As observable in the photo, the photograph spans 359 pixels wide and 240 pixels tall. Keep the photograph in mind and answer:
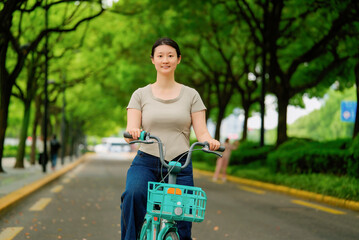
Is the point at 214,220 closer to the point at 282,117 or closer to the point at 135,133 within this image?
the point at 135,133

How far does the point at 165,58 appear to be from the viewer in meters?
3.76

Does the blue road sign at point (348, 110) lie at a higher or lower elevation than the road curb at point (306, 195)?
higher

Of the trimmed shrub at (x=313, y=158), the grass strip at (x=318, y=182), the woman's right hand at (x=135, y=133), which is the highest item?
the woman's right hand at (x=135, y=133)

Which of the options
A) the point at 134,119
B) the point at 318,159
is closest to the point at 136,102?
the point at 134,119

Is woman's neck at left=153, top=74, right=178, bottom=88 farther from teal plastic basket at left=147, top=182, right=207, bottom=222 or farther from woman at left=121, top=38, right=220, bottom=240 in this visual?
teal plastic basket at left=147, top=182, right=207, bottom=222

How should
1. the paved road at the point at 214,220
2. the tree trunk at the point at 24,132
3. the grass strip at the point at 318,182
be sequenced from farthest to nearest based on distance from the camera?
1. the tree trunk at the point at 24,132
2. the grass strip at the point at 318,182
3. the paved road at the point at 214,220

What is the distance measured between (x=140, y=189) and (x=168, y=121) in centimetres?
52

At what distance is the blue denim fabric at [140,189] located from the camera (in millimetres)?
3648

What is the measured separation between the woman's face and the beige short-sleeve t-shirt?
205 millimetres

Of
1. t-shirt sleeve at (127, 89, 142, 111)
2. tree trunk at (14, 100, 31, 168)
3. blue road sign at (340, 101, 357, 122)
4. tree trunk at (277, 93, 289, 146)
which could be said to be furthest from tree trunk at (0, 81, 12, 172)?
blue road sign at (340, 101, 357, 122)

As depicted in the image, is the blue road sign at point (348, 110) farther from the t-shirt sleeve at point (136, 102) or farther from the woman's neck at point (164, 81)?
the t-shirt sleeve at point (136, 102)

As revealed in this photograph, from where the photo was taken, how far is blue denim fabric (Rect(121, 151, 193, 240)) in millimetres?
3648

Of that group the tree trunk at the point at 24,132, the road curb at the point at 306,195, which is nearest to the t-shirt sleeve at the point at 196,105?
the road curb at the point at 306,195

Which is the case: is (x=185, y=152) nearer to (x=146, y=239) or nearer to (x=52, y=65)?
(x=146, y=239)
